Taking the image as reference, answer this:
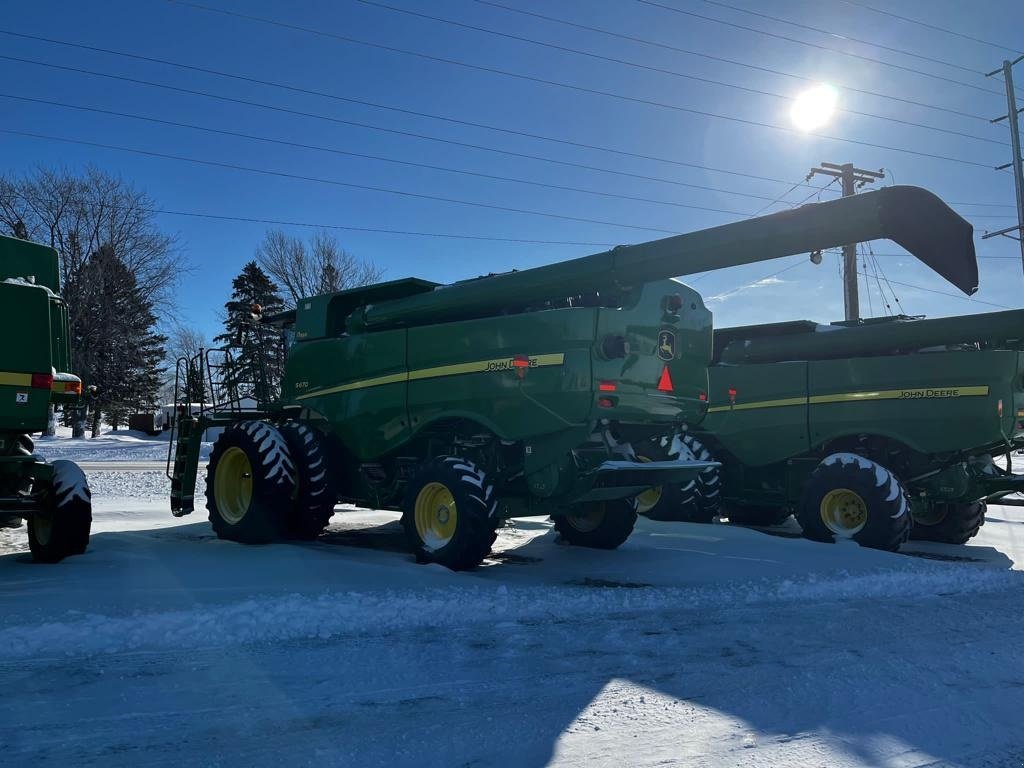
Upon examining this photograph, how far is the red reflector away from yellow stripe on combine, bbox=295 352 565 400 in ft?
3.59

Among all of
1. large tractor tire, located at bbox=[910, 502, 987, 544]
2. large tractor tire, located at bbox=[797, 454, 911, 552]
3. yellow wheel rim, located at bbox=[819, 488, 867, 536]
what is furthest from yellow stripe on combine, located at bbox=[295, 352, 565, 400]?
large tractor tire, located at bbox=[910, 502, 987, 544]

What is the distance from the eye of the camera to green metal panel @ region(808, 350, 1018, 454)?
8.69m

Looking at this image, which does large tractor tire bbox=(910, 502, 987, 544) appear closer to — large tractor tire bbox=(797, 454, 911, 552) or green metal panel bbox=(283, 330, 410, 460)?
large tractor tire bbox=(797, 454, 911, 552)

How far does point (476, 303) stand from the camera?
24.6 feet

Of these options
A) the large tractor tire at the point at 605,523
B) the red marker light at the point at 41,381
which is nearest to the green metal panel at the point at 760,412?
the large tractor tire at the point at 605,523

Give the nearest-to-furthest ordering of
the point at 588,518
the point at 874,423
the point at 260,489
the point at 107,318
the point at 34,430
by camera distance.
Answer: the point at 34,430 < the point at 260,489 < the point at 588,518 < the point at 874,423 < the point at 107,318

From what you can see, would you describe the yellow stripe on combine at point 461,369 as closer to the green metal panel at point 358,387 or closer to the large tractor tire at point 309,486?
the green metal panel at point 358,387

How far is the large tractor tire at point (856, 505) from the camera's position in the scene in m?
8.34

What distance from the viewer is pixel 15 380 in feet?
21.7

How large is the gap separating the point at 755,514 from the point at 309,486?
23.5ft

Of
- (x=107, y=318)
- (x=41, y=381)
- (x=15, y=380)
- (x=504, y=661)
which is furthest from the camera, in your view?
(x=107, y=318)

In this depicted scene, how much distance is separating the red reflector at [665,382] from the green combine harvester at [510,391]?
19 millimetres

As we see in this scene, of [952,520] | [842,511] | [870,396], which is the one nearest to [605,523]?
[842,511]

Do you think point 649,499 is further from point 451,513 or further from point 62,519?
point 62,519
